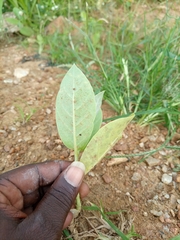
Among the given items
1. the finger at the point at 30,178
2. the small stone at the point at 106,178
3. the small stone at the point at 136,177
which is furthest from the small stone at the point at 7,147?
the small stone at the point at 136,177

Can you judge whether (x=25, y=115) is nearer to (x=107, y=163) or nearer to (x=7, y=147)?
(x=7, y=147)

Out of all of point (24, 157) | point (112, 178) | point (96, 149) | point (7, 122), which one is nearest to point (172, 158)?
point (112, 178)

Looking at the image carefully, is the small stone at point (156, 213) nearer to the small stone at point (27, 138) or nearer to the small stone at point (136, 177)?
the small stone at point (136, 177)

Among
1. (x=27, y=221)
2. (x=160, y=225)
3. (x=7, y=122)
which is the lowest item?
(x=160, y=225)

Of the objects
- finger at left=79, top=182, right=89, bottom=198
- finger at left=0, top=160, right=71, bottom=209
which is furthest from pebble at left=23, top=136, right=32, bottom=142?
finger at left=79, top=182, right=89, bottom=198

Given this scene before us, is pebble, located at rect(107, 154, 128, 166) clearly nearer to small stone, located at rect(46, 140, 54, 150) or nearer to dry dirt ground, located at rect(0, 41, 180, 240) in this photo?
dry dirt ground, located at rect(0, 41, 180, 240)


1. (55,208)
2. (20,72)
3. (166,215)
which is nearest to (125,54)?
(20,72)

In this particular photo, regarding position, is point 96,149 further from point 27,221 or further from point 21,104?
point 21,104
